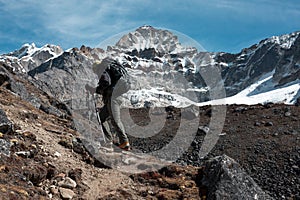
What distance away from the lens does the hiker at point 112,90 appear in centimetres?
1075

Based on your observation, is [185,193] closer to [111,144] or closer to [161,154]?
[111,144]

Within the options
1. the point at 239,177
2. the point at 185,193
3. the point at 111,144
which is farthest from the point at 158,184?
the point at 111,144

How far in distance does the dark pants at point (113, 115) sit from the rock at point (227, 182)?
2.96m

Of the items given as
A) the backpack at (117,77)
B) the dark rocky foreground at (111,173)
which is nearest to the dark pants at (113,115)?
the backpack at (117,77)

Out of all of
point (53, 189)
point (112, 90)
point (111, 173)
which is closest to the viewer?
point (53, 189)

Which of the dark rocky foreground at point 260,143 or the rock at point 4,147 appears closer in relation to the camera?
the rock at point 4,147

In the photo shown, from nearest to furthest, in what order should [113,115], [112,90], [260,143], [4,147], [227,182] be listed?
[4,147]
[227,182]
[113,115]
[112,90]
[260,143]

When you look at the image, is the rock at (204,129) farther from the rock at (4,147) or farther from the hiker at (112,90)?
the rock at (4,147)

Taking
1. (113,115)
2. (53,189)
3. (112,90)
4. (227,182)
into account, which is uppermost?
(112,90)

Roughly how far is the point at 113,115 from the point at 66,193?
393 cm

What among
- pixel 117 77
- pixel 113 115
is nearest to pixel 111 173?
pixel 113 115

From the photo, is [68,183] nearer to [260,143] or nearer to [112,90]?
[112,90]

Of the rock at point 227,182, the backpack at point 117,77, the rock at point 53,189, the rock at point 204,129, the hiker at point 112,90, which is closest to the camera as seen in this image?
the rock at point 53,189

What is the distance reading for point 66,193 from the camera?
7168 millimetres
